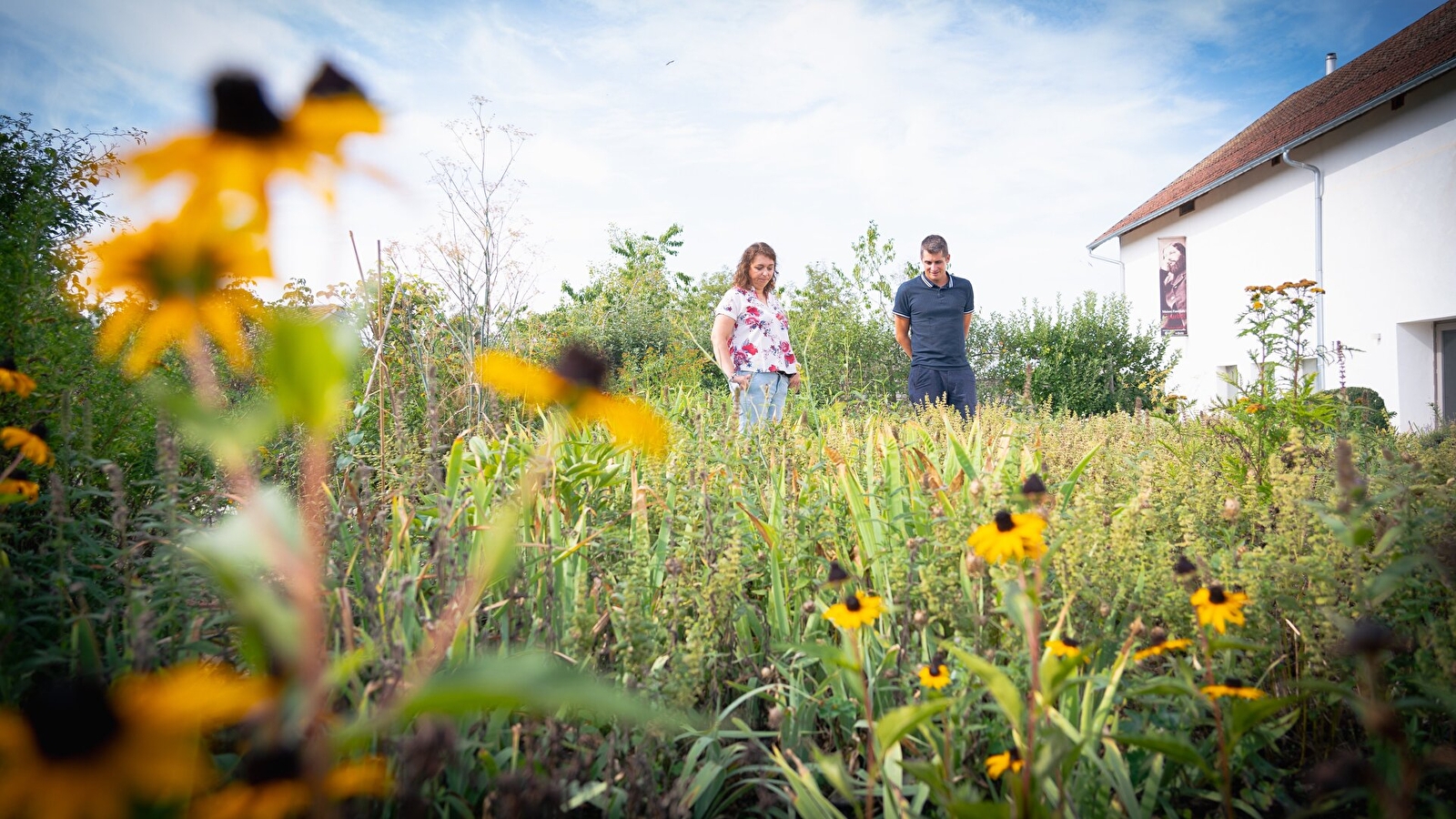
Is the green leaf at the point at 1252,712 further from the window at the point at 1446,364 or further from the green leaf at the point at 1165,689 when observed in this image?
the window at the point at 1446,364

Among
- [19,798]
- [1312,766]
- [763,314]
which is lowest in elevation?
[1312,766]

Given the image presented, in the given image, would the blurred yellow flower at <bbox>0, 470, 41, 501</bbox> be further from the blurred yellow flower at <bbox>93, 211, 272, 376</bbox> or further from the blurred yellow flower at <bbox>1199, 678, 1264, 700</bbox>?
the blurred yellow flower at <bbox>1199, 678, 1264, 700</bbox>

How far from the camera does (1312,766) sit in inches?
54.9

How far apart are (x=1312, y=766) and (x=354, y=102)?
6.34 feet

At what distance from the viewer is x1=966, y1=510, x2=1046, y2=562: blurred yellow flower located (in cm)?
121

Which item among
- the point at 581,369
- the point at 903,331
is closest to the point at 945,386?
the point at 903,331

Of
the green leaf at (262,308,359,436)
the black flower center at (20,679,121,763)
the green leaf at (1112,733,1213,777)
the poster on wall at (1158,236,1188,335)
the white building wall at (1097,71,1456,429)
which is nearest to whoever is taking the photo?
the green leaf at (262,308,359,436)

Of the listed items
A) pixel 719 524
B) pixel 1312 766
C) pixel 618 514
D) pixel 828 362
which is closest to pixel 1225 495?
pixel 1312 766

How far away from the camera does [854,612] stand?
1329 millimetres

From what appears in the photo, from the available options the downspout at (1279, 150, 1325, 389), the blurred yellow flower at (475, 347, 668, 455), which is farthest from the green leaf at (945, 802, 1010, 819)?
the downspout at (1279, 150, 1325, 389)

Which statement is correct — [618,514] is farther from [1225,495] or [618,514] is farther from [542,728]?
[1225,495]

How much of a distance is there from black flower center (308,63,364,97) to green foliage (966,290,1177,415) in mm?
12087

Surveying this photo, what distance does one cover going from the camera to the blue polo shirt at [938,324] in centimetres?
566

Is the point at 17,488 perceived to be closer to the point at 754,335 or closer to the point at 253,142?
the point at 253,142
